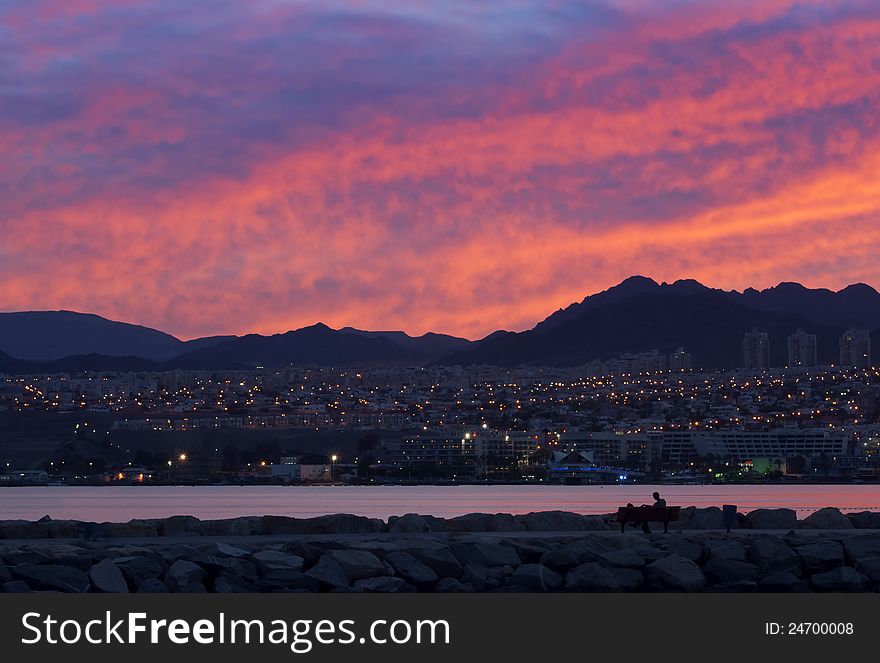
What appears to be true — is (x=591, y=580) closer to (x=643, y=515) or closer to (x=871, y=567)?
(x=643, y=515)

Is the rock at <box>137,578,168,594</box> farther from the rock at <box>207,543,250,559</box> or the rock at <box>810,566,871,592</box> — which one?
the rock at <box>810,566,871,592</box>

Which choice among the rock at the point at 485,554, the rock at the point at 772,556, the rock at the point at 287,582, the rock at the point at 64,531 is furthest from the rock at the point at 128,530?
the rock at the point at 772,556

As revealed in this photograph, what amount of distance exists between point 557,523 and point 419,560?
466 centimetres

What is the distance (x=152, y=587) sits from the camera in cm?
1819

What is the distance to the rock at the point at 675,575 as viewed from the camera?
19.5m

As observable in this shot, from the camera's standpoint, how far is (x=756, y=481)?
141m

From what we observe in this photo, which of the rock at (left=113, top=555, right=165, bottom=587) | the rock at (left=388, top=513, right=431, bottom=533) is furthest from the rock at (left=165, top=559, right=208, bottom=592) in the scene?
the rock at (left=388, top=513, right=431, bottom=533)

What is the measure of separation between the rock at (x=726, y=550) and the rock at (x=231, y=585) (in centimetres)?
590

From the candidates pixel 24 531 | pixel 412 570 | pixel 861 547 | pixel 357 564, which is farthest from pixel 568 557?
pixel 24 531

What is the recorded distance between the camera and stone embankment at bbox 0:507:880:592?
18547 mm

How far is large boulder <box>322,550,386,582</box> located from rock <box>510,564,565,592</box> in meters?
1.67
